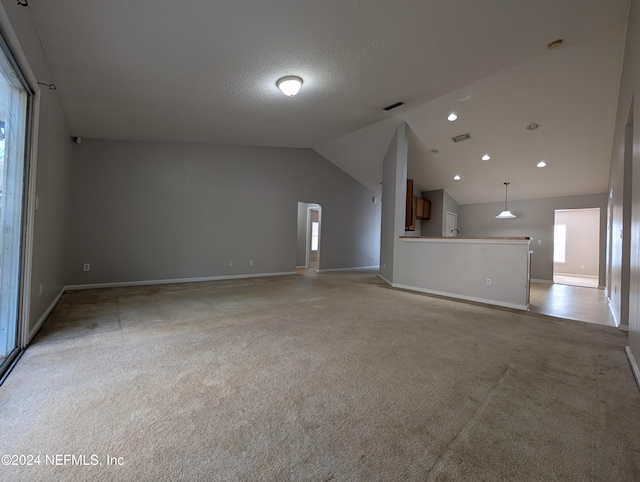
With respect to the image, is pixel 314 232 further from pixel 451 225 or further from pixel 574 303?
pixel 574 303

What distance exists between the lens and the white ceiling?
2.47 m

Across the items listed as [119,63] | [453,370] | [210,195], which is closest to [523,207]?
[453,370]

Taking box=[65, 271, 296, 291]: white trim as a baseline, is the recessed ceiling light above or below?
above

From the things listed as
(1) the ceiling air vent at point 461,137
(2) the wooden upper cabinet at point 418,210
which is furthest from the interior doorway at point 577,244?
(1) the ceiling air vent at point 461,137

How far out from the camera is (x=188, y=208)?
5898mm

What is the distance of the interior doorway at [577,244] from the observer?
8.93m

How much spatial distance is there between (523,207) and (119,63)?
30.2ft

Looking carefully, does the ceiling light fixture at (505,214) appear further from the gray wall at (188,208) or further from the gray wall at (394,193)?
the gray wall at (188,208)

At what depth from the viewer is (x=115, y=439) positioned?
1.29 meters

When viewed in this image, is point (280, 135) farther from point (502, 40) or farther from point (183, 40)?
point (502, 40)

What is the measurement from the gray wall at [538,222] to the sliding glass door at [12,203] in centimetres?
971

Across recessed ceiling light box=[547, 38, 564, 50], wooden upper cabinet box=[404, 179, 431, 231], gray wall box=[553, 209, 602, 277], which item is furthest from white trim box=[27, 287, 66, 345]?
gray wall box=[553, 209, 602, 277]

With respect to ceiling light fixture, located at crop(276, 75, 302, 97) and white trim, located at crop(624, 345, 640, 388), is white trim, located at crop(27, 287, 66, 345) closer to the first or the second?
ceiling light fixture, located at crop(276, 75, 302, 97)

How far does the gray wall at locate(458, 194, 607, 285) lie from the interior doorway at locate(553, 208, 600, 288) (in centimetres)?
200
